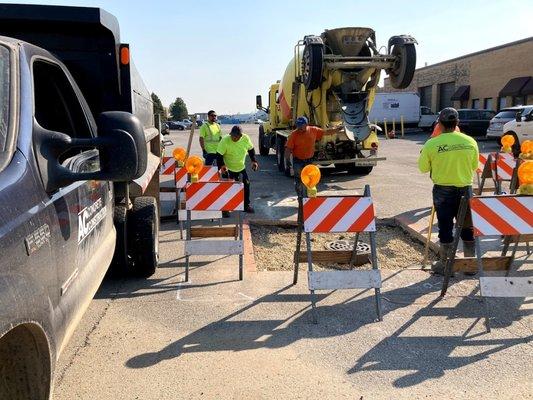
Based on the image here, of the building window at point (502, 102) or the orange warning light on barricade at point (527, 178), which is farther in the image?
the building window at point (502, 102)

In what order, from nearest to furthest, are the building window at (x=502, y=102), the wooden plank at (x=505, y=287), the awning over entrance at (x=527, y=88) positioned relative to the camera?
the wooden plank at (x=505, y=287) < the awning over entrance at (x=527, y=88) < the building window at (x=502, y=102)

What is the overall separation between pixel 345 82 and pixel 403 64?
1.34 meters

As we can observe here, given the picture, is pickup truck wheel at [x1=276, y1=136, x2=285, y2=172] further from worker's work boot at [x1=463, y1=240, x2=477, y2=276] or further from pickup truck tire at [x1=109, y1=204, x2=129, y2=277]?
pickup truck tire at [x1=109, y1=204, x2=129, y2=277]

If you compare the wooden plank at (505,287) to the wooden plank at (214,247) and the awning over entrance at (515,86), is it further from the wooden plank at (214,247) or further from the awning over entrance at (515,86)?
the awning over entrance at (515,86)

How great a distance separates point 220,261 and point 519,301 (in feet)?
11.1

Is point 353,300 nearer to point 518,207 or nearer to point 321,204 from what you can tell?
point 321,204

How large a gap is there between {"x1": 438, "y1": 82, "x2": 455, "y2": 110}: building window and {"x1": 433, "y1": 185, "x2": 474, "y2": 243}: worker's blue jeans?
39011 mm

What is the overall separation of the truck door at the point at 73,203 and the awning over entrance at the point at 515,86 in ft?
106

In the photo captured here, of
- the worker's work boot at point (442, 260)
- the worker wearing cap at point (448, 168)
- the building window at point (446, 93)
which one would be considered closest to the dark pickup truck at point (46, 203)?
the worker wearing cap at point (448, 168)

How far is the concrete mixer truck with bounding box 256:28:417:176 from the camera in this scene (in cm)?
1073

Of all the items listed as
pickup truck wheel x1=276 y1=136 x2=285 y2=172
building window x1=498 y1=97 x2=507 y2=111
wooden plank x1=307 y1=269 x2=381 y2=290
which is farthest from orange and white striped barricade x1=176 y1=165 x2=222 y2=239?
building window x1=498 y1=97 x2=507 y2=111

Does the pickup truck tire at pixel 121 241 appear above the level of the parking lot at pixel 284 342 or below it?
above

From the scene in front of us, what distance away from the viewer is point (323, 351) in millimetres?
3871

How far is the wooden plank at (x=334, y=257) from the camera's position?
17.5 feet
